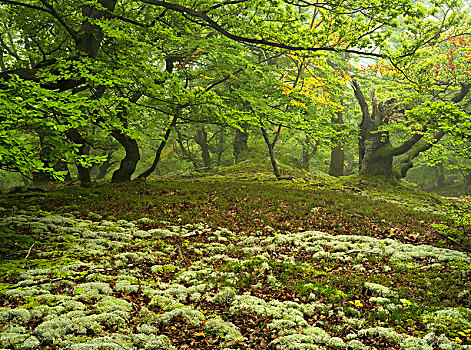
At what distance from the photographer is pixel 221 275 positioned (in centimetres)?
700

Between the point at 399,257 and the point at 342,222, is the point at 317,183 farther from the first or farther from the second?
the point at 399,257

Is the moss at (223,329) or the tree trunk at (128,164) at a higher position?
the tree trunk at (128,164)

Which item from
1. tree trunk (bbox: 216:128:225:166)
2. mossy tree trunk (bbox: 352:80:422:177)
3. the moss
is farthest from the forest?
A: tree trunk (bbox: 216:128:225:166)

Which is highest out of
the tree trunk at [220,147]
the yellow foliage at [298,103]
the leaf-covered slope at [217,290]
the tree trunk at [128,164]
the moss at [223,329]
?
the yellow foliage at [298,103]

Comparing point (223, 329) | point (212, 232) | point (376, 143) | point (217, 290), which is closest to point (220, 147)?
point (376, 143)

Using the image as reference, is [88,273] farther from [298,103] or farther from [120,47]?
[298,103]

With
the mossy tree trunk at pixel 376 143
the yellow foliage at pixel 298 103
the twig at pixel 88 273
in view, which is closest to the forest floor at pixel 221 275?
the twig at pixel 88 273

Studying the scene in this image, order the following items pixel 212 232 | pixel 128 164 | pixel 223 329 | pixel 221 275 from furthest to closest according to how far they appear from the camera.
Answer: pixel 128 164 < pixel 212 232 < pixel 221 275 < pixel 223 329

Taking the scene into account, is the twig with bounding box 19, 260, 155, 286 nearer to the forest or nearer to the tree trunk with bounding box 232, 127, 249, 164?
the forest

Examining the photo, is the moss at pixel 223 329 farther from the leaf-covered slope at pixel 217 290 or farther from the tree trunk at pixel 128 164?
the tree trunk at pixel 128 164

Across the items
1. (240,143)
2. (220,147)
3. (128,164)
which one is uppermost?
(240,143)

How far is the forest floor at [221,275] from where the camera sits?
15.3 feet

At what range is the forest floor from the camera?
4.67 metres

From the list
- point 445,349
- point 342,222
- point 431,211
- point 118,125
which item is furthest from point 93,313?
point 431,211
